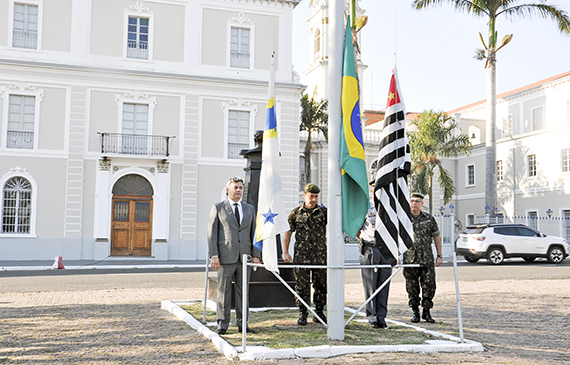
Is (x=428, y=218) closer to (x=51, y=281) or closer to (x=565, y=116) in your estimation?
(x=51, y=281)

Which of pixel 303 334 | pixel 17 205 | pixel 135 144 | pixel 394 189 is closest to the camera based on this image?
pixel 303 334

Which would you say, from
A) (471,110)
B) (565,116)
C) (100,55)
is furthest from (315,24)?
(100,55)

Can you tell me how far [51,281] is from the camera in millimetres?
14859

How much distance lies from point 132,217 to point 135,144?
323 centimetres

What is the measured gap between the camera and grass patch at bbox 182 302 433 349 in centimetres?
628

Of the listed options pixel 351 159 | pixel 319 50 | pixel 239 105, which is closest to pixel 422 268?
pixel 351 159

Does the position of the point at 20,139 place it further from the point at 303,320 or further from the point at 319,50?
the point at 319,50

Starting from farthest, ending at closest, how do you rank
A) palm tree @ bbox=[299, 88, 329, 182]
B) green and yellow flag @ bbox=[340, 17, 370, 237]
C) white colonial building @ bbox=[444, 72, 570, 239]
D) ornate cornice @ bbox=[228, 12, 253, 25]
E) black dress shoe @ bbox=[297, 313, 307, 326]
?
white colonial building @ bbox=[444, 72, 570, 239] → palm tree @ bbox=[299, 88, 329, 182] → ornate cornice @ bbox=[228, 12, 253, 25] → black dress shoe @ bbox=[297, 313, 307, 326] → green and yellow flag @ bbox=[340, 17, 370, 237]

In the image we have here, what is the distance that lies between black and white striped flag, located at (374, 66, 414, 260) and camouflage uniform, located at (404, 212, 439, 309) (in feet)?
3.16

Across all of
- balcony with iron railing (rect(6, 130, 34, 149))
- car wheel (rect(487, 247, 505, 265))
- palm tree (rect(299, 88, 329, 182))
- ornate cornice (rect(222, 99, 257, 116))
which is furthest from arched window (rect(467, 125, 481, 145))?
balcony with iron railing (rect(6, 130, 34, 149))

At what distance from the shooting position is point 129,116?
998 inches

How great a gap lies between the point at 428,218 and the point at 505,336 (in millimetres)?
1953

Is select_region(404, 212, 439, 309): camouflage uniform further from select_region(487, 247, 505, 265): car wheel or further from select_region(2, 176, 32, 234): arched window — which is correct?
select_region(2, 176, 32, 234): arched window

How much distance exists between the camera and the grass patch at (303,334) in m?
6.28
